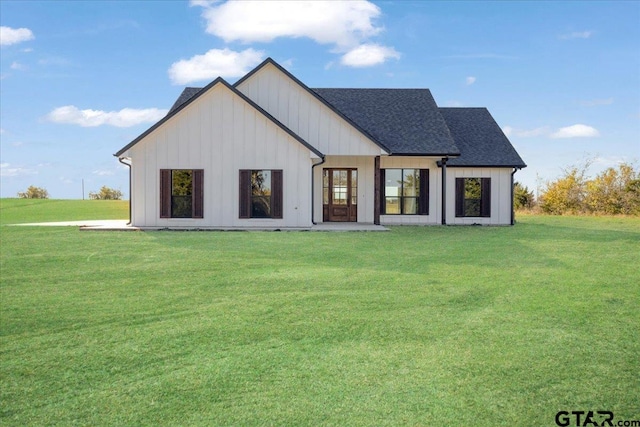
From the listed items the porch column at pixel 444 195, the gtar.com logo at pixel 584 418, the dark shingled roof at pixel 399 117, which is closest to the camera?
the gtar.com logo at pixel 584 418

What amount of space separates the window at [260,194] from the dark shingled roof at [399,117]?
471 centimetres

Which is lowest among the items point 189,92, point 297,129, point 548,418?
point 548,418

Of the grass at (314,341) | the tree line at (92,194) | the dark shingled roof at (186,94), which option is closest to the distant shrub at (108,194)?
the tree line at (92,194)

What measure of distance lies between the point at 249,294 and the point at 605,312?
14.4 feet

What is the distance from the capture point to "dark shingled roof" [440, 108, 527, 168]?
20641 millimetres

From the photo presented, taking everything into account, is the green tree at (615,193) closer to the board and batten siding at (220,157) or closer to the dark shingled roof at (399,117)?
the dark shingled roof at (399,117)

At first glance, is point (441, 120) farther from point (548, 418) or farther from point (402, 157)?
point (548, 418)

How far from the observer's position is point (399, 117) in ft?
72.5

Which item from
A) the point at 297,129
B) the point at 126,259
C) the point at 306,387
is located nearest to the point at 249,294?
the point at 306,387

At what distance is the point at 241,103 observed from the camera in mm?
16938

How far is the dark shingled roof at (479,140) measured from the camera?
20.6 meters

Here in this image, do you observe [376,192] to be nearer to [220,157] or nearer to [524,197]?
[220,157]

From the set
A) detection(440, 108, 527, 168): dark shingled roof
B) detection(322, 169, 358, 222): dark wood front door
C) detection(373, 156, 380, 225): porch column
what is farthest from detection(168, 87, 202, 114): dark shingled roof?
detection(440, 108, 527, 168): dark shingled roof

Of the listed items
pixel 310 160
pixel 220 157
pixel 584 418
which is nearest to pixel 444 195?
pixel 310 160
